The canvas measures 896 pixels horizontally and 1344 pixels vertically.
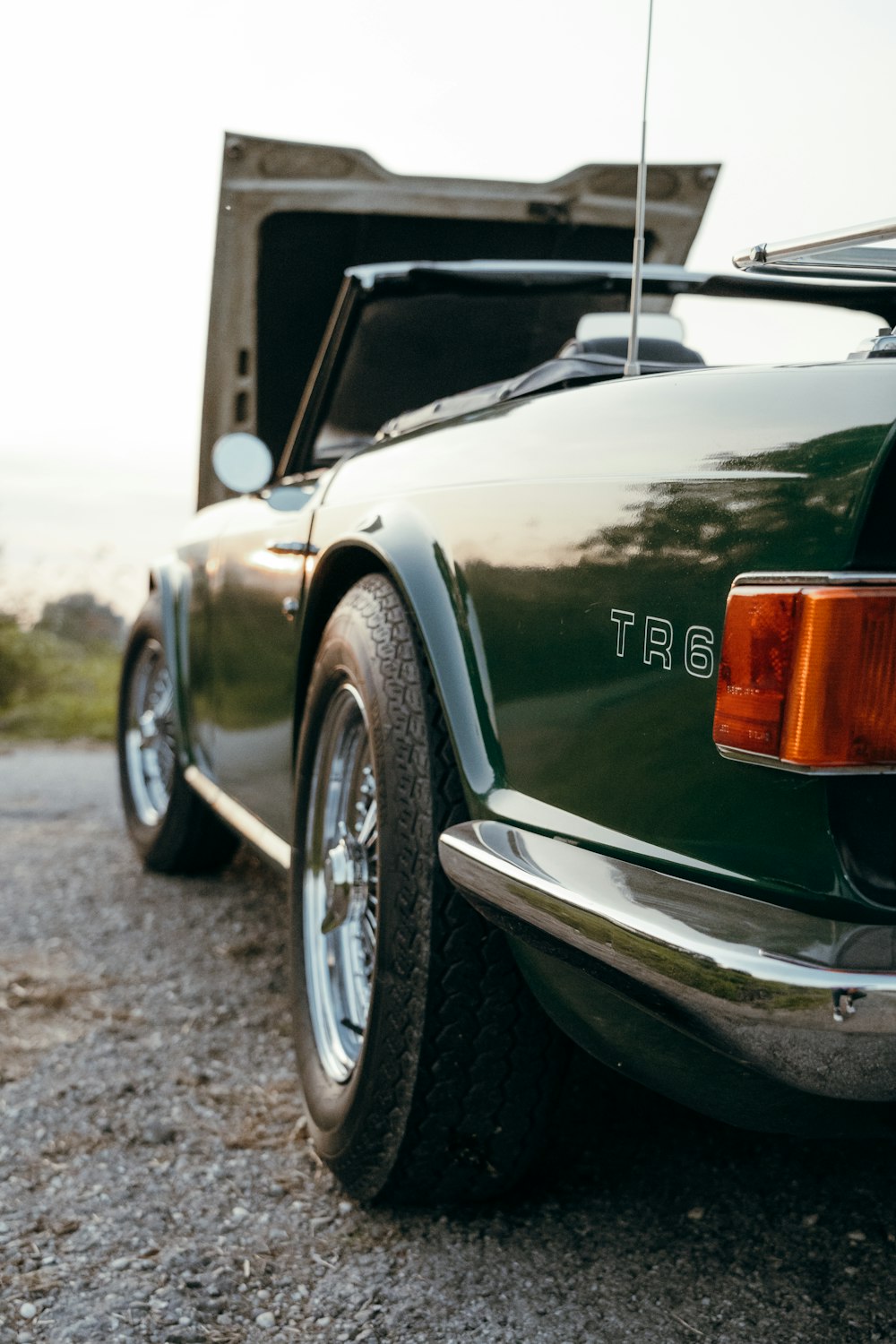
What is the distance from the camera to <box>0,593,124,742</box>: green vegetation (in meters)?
8.30

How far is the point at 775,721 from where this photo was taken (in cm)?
116

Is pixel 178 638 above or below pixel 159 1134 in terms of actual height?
above

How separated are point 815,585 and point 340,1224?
128 centimetres

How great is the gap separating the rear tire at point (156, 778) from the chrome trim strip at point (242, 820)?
0.24m

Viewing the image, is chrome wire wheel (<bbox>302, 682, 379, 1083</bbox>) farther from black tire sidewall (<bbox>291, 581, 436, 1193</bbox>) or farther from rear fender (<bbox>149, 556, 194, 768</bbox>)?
rear fender (<bbox>149, 556, 194, 768</bbox>)

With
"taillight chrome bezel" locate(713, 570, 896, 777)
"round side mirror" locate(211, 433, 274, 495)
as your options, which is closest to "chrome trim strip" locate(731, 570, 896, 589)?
"taillight chrome bezel" locate(713, 570, 896, 777)

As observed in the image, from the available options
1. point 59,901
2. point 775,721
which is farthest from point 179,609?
point 775,721

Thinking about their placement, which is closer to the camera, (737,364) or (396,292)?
(737,364)

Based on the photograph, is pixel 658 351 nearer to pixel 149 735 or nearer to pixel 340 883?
pixel 340 883

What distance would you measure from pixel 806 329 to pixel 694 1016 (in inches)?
40.6

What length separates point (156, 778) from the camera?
4184 mm

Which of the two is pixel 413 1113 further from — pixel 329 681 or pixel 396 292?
pixel 396 292

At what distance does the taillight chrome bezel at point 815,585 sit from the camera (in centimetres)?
112

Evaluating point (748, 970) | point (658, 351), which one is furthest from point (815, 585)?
point (658, 351)
